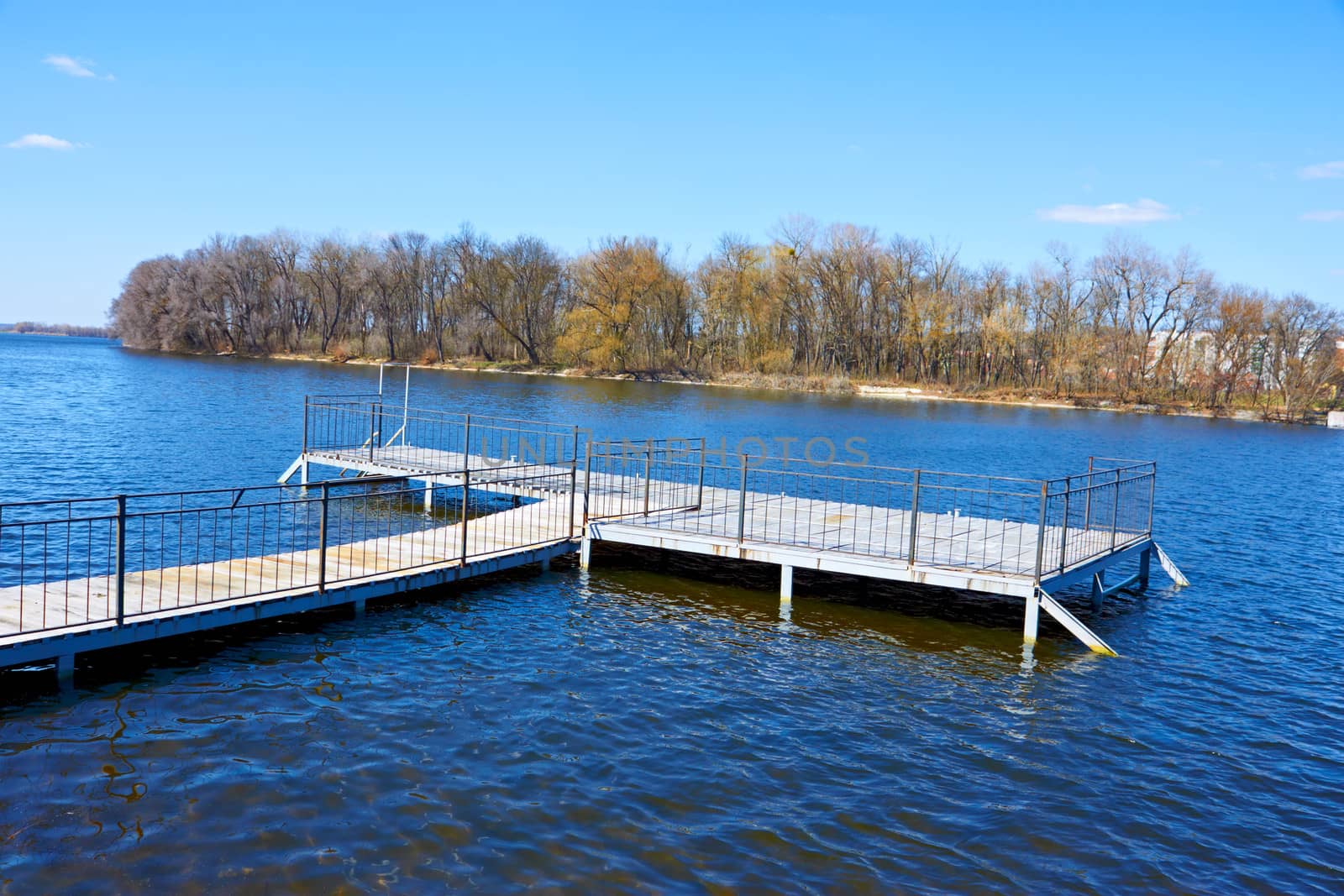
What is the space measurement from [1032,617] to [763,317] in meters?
74.0

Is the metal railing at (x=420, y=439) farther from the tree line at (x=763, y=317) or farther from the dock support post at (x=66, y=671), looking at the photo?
the tree line at (x=763, y=317)

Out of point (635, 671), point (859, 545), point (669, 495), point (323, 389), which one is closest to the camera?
point (635, 671)

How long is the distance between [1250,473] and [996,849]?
34.6 metres

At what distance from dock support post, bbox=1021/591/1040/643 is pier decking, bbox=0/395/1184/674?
2cm

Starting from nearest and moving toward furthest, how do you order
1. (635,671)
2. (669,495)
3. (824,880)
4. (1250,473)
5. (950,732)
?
1. (824,880)
2. (950,732)
3. (635,671)
4. (669,495)
5. (1250,473)

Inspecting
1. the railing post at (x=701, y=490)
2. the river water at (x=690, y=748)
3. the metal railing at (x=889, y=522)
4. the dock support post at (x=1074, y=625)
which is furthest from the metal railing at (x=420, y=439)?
the dock support post at (x=1074, y=625)

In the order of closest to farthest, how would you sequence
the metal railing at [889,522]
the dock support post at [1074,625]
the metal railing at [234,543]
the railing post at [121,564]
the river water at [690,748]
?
the river water at [690,748] < the railing post at [121,564] < the metal railing at [234,543] < the dock support post at [1074,625] < the metal railing at [889,522]

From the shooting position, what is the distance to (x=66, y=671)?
10125 millimetres

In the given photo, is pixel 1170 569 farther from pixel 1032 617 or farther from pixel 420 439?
pixel 420 439

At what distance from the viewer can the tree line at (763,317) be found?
7750 centimetres

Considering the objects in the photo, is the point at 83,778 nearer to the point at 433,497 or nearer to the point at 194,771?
the point at 194,771

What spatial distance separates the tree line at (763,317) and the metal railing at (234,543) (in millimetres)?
63250

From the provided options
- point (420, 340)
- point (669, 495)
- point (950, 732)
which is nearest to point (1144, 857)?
point (950, 732)

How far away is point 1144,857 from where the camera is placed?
8.34 meters
